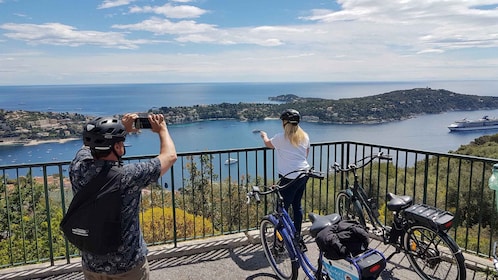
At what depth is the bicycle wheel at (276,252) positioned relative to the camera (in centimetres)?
382

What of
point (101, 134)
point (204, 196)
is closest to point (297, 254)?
point (101, 134)

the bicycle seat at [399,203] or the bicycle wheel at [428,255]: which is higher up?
the bicycle seat at [399,203]

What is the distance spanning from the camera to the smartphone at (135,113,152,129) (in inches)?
93.0

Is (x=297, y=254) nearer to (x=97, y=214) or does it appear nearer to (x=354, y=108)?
(x=97, y=214)

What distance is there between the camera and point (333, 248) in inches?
99.2

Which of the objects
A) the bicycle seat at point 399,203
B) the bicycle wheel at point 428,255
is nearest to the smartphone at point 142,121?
the bicycle seat at point 399,203

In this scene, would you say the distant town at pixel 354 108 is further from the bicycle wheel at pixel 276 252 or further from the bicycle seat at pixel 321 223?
the bicycle seat at pixel 321 223

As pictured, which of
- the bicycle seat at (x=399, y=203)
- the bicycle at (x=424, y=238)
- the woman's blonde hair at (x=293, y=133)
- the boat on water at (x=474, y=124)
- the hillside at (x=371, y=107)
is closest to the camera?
the bicycle at (x=424, y=238)

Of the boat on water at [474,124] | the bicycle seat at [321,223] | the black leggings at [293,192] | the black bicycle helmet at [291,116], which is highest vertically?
the black bicycle helmet at [291,116]

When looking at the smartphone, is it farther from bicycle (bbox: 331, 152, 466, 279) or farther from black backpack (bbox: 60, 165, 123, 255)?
bicycle (bbox: 331, 152, 466, 279)

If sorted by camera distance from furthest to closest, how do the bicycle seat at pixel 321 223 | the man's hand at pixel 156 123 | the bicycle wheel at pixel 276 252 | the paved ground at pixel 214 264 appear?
1. the paved ground at pixel 214 264
2. the bicycle wheel at pixel 276 252
3. the bicycle seat at pixel 321 223
4. the man's hand at pixel 156 123

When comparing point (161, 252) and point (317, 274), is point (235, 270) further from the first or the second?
point (317, 274)

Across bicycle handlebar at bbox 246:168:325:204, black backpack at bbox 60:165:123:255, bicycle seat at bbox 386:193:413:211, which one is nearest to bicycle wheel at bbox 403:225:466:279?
bicycle seat at bbox 386:193:413:211

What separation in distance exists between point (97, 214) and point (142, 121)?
→ 2.28ft
